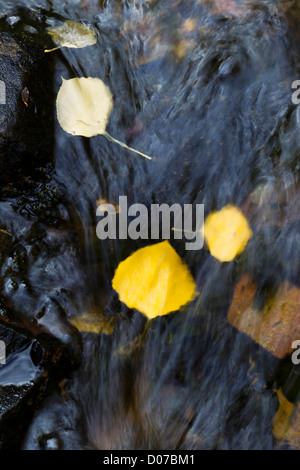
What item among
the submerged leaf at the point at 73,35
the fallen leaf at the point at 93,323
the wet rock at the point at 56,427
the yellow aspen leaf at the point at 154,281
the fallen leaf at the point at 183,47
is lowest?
the wet rock at the point at 56,427

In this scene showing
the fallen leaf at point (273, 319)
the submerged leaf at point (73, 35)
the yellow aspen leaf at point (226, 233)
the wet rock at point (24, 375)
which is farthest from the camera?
the submerged leaf at point (73, 35)

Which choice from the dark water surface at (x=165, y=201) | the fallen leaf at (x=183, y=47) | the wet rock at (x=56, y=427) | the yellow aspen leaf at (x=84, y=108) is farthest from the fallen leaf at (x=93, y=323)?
the fallen leaf at (x=183, y=47)

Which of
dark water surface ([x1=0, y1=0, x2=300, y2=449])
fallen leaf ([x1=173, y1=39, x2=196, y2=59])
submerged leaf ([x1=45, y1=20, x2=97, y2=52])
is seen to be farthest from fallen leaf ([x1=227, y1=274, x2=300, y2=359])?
submerged leaf ([x1=45, y1=20, x2=97, y2=52])

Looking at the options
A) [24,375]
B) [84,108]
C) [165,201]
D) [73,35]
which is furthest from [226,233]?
[73,35]

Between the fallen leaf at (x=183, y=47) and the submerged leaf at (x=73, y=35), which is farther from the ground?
the submerged leaf at (x=73, y=35)

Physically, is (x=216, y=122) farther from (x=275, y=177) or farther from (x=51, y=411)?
(x=51, y=411)

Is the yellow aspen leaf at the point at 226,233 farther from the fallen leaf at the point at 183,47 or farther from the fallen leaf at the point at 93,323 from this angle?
the fallen leaf at the point at 183,47

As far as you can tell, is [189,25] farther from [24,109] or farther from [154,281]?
[154,281]
